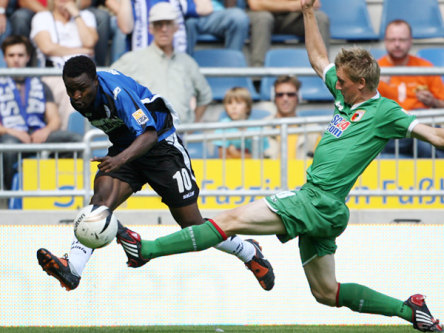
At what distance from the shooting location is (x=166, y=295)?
747 cm

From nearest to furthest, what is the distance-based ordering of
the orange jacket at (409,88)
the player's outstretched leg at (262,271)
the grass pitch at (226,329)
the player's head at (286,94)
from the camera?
1. the player's outstretched leg at (262,271)
2. the grass pitch at (226,329)
3. the player's head at (286,94)
4. the orange jacket at (409,88)

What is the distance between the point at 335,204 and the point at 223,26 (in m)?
6.15

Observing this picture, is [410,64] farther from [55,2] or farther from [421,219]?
[55,2]

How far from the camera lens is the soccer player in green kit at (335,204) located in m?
5.60

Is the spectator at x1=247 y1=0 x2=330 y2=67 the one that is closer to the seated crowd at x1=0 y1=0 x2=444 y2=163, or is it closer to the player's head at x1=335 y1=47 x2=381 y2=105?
the seated crowd at x1=0 y1=0 x2=444 y2=163

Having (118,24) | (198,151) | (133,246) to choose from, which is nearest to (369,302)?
(133,246)

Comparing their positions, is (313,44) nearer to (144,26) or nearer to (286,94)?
(286,94)

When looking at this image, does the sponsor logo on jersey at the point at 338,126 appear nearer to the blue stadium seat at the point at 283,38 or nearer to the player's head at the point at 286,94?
the player's head at the point at 286,94

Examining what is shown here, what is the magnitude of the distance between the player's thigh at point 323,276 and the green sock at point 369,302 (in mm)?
84

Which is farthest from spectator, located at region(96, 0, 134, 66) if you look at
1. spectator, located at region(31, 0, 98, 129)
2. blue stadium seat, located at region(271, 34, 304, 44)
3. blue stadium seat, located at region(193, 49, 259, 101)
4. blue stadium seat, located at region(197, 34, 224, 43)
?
blue stadium seat, located at region(271, 34, 304, 44)

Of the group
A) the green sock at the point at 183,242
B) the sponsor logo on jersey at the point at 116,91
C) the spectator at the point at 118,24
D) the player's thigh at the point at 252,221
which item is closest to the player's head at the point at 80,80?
the sponsor logo on jersey at the point at 116,91

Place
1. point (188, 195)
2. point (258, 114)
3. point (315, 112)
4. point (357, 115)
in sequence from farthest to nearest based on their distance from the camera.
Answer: point (315, 112) < point (258, 114) < point (188, 195) < point (357, 115)

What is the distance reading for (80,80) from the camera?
19.7ft

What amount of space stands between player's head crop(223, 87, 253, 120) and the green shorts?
4.21m
